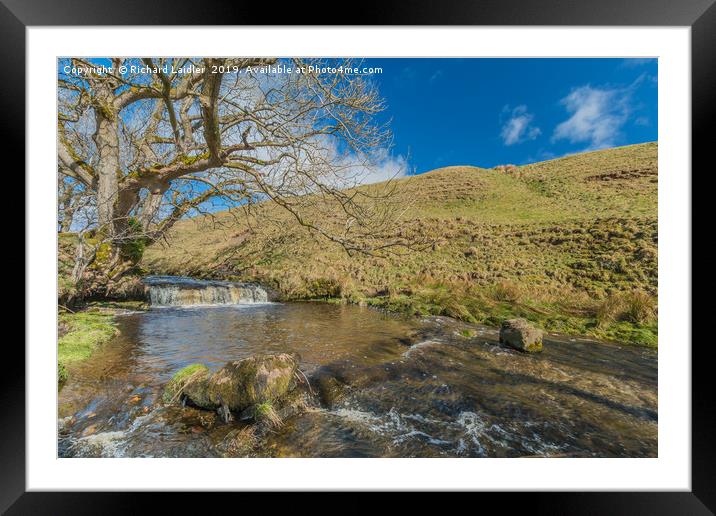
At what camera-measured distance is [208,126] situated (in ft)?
10.9

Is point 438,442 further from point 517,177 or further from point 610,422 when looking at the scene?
point 517,177

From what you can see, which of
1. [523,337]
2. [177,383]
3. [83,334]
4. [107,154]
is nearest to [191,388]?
[177,383]

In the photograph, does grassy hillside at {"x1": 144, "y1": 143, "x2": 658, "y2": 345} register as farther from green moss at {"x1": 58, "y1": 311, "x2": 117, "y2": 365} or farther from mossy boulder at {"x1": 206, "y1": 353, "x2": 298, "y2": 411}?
mossy boulder at {"x1": 206, "y1": 353, "x2": 298, "y2": 411}

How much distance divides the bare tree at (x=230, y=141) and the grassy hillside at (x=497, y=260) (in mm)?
688

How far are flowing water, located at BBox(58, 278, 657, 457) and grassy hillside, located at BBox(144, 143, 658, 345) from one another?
141 centimetres

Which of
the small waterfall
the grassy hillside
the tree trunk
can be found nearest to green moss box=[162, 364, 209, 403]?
the grassy hillside

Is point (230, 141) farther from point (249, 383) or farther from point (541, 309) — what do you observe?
point (541, 309)

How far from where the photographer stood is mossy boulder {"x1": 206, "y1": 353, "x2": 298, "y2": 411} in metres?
2.45

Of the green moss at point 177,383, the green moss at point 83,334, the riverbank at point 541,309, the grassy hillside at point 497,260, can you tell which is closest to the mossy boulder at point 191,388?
the green moss at point 177,383

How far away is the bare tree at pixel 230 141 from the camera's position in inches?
122

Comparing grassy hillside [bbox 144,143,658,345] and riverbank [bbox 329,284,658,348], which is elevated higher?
grassy hillside [bbox 144,143,658,345]

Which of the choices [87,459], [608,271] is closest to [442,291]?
[608,271]

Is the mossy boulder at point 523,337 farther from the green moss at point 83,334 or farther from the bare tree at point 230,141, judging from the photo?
the green moss at point 83,334
